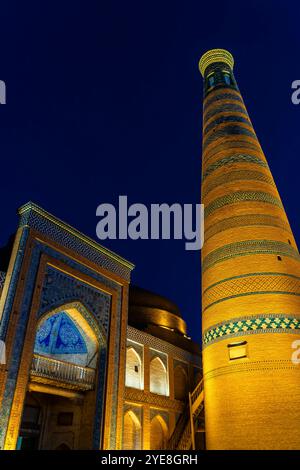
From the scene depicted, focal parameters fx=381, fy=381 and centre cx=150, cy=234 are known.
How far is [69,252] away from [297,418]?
604 centimetres

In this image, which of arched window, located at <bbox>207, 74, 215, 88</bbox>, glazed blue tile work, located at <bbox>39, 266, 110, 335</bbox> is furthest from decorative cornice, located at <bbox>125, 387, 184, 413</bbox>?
arched window, located at <bbox>207, 74, 215, 88</bbox>

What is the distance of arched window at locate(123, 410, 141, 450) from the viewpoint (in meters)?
10.4

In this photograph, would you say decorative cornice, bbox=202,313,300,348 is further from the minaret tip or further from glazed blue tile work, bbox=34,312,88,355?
the minaret tip

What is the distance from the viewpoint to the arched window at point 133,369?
11.1m

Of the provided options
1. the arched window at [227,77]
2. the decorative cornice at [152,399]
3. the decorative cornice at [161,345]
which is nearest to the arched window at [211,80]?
the arched window at [227,77]

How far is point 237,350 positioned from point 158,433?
225 inches

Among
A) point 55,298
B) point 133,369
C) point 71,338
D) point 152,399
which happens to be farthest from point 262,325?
point 152,399

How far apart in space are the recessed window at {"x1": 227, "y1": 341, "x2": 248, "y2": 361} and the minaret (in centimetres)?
2

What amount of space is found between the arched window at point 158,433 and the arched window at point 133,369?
4.09ft

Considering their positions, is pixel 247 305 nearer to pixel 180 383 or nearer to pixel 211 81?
pixel 180 383

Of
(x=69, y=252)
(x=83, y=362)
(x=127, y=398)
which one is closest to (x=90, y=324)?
(x=83, y=362)

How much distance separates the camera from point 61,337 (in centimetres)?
981

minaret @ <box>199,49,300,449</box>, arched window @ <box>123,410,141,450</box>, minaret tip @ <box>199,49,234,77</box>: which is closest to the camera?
minaret @ <box>199,49,300,449</box>
